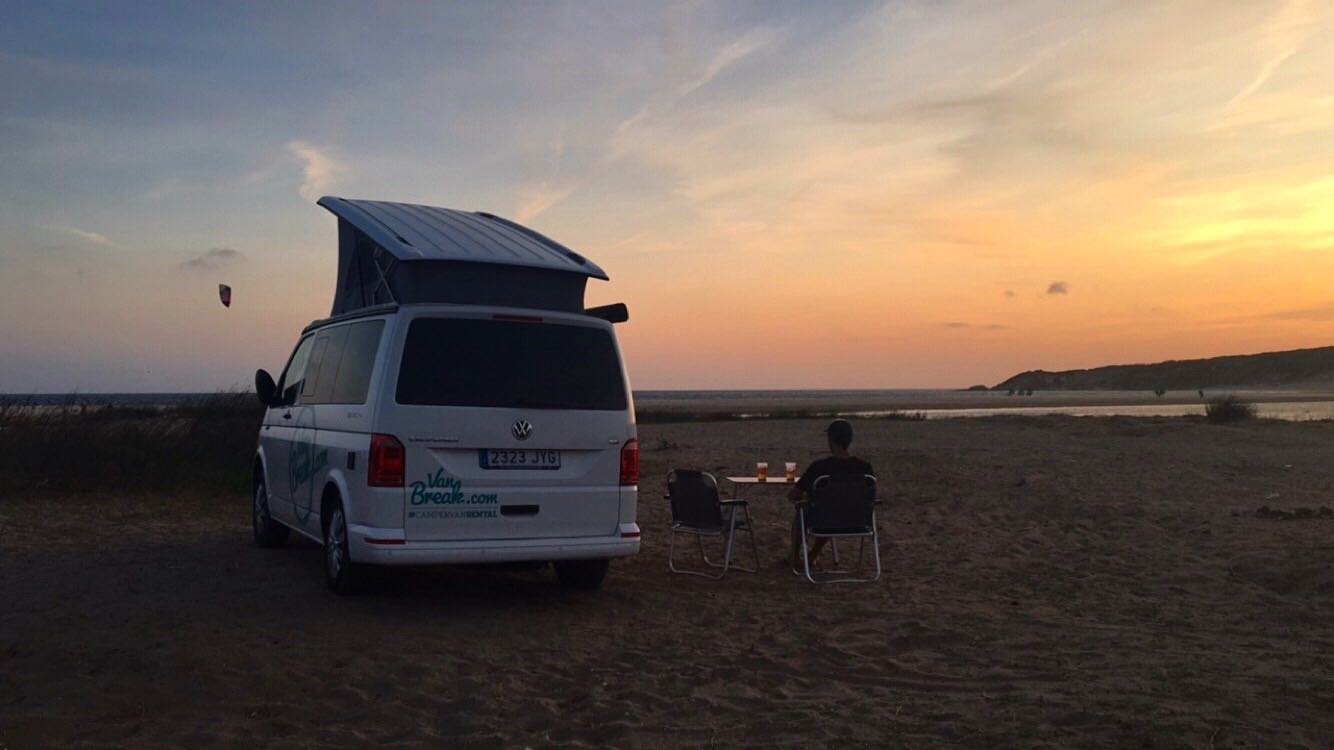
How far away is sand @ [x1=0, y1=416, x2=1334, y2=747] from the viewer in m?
4.71

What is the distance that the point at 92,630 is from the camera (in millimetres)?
6398

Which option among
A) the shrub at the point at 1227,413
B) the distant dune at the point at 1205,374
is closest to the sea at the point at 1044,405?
the shrub at the point at 1227,413

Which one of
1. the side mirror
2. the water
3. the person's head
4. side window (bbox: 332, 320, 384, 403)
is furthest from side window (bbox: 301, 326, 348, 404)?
the water

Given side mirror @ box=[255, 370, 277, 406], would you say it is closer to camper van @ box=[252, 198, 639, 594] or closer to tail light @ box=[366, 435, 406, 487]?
camper van @ box=[252, 198, 639, 594]

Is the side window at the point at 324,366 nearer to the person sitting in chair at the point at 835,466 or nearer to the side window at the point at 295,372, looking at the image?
the side window at the point at 295,372

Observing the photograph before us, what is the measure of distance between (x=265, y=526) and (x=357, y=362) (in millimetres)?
3241

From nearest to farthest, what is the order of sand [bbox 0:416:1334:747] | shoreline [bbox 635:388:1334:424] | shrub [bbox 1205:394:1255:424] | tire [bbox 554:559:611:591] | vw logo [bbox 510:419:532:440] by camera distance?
sand [bbox 0:416:1334:747]
vw logo [bbox 510:419:532:440]
tire [bbox 554:559:611:591]
shrub [bbox 1205:394:1255:424]
shoreline [bbox 635:388:1334:424]

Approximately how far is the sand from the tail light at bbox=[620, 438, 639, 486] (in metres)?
0.88

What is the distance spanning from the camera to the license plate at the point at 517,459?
7.03 metres

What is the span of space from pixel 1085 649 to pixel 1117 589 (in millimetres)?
2194

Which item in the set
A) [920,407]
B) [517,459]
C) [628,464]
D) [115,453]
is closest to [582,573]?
[628,464]

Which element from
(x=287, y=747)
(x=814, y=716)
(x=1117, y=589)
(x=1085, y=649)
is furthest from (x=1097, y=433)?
(x=287, y=747)

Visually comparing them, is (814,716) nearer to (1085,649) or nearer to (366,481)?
(1085,649)

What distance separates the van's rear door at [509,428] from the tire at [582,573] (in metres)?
0.70
